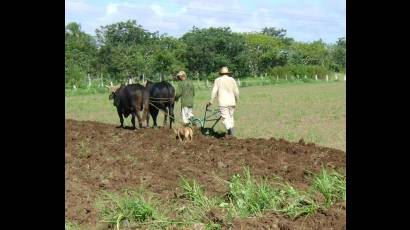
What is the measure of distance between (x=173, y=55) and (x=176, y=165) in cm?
5762

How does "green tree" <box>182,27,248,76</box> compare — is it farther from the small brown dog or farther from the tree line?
the small brown dog

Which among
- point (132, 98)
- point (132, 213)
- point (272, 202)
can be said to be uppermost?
point (132, 98)

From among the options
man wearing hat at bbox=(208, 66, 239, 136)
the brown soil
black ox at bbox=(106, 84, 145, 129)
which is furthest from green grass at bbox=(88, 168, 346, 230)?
black ox at bbox=(106, 84, 145, 129)

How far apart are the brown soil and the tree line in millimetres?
38463

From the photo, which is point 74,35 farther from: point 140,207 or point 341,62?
point 140,207

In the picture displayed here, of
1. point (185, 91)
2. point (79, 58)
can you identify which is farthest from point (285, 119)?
point (79, 58)

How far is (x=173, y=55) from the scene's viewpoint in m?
66.4

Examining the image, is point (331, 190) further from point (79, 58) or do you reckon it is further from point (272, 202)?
point (79, 58)

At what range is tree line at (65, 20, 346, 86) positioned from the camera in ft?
192
